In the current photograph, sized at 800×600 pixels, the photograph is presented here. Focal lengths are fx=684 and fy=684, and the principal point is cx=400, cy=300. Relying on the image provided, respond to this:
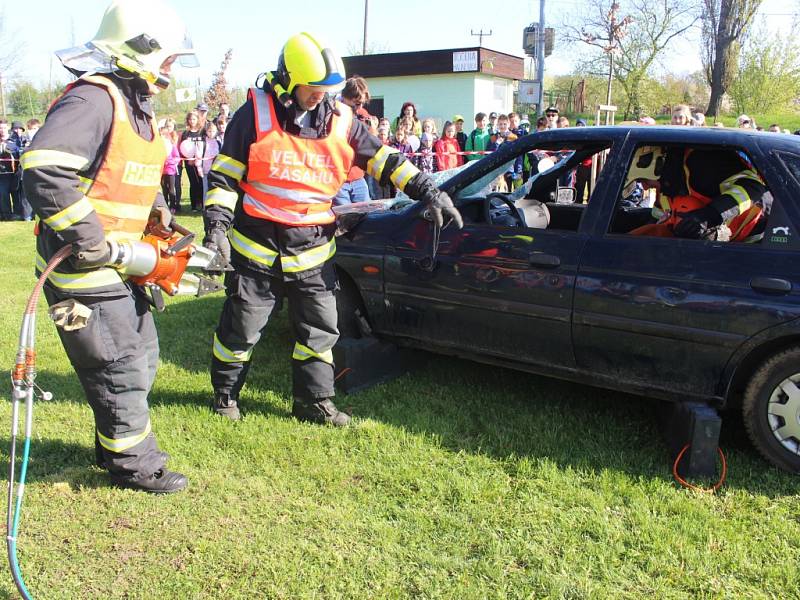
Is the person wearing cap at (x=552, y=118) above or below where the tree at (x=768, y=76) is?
below

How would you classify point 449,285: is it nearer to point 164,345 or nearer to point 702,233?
point 702,233

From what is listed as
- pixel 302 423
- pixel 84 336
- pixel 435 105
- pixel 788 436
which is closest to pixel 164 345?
pixel 302 423

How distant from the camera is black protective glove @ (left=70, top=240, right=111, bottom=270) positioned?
2568 mm

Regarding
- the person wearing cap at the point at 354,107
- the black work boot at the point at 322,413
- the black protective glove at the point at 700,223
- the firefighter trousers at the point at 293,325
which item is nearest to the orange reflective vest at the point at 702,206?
the black protective glove at the point at 700,223

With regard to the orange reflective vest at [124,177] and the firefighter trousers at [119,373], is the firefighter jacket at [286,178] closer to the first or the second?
the orange reflective vest at [124,177]

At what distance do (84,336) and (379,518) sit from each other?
4.78ft

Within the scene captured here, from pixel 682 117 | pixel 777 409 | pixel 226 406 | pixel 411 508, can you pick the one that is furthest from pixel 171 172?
pixel 777 409

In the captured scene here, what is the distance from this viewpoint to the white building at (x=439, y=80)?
30641 millimetres

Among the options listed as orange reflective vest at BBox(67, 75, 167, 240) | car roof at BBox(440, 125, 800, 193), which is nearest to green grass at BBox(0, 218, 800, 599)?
orange reflective vest at BBox(67, 75, 167, 240)

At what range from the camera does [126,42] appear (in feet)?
8.91

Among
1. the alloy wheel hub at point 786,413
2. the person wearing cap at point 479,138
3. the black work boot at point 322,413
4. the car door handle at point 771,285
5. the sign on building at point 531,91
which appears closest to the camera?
the car door handle at point 771,285

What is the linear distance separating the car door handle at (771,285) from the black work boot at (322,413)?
2.20 metres

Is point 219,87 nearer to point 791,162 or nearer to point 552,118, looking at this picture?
point 552,118

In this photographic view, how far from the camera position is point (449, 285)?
3.95 meters
